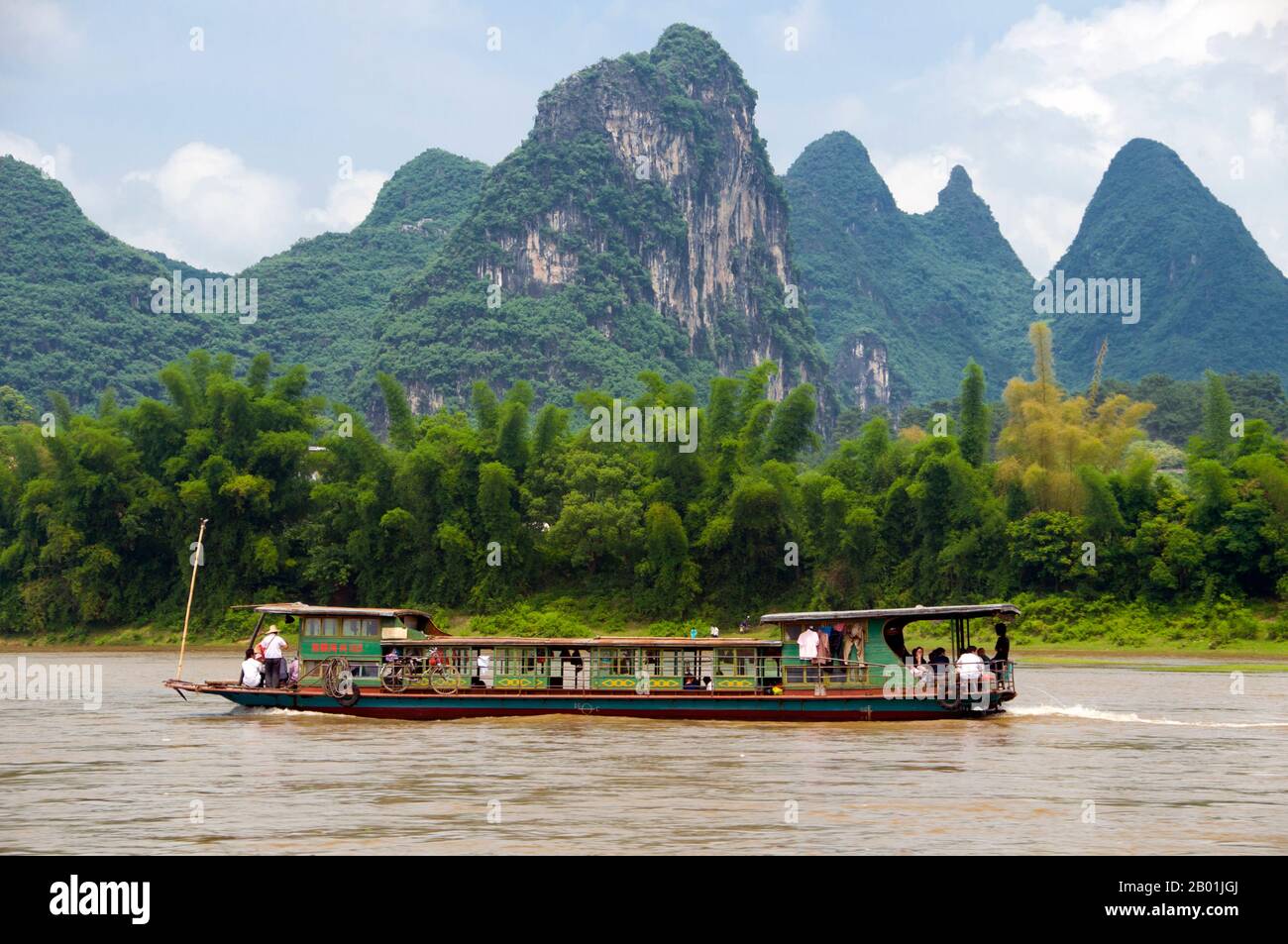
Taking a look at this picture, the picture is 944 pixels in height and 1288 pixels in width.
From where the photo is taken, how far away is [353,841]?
49.3ft

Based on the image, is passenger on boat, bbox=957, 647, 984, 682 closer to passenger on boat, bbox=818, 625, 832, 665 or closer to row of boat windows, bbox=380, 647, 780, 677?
passenger on boat, bbox=818, 625, 832, 665

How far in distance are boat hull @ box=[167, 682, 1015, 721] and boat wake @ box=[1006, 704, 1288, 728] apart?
94cm

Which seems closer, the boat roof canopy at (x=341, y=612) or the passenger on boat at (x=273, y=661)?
the boat roof canopy at (x=341, y=612)

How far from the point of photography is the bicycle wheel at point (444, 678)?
97.0ft

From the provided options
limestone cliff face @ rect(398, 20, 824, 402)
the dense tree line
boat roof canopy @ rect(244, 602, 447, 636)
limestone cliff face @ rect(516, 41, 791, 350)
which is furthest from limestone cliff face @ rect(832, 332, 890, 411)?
boat roof canopy @ rect(244, 602, 447, 636)

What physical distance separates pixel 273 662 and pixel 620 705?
22.0 ft

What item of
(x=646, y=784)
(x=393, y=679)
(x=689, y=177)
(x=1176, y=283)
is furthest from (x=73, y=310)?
(x=646, y=784)

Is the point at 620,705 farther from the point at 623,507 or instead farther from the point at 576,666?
the point at 623,507

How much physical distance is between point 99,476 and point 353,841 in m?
50.8

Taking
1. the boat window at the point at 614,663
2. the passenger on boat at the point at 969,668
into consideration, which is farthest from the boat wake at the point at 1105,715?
the boat window at the point at 614,663

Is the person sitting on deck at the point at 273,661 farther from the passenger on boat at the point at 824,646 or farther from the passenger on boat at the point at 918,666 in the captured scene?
the passenger on boat at the point at 918,666

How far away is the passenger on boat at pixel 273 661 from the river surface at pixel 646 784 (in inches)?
27.1

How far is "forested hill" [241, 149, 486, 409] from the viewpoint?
526 ft
